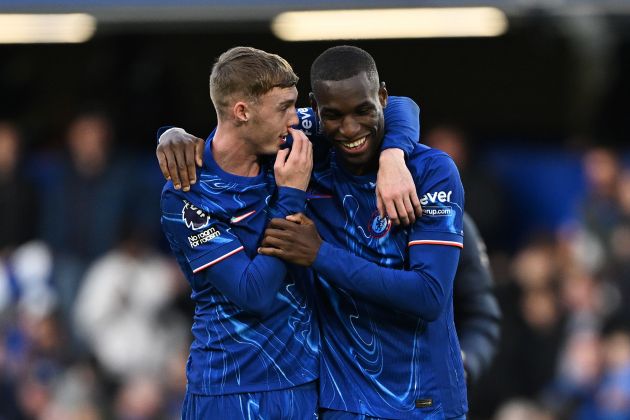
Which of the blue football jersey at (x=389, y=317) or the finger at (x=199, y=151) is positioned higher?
the finger at (x=199, y=151)

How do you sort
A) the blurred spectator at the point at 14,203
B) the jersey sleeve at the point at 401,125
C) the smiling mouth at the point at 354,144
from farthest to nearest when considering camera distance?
the blurred spectator at the point at 14,203
the jersey sleeve at the point at 401,125
the smiling mouth at the point at 354,144

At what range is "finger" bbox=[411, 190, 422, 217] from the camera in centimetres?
438

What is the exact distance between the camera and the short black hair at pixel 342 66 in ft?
14.4

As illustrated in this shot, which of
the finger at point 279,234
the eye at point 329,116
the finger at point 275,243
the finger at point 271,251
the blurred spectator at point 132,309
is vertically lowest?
the blurred spectator at point 132,309

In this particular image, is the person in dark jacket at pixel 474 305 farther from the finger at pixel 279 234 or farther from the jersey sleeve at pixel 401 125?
the finger at pixel 279 234

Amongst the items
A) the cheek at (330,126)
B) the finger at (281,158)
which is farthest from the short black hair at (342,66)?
the finger at (281,158)

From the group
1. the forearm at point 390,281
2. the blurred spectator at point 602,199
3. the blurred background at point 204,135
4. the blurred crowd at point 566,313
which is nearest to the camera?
the forearm at point 390,281

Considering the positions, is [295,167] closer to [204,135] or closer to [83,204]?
[83,204]

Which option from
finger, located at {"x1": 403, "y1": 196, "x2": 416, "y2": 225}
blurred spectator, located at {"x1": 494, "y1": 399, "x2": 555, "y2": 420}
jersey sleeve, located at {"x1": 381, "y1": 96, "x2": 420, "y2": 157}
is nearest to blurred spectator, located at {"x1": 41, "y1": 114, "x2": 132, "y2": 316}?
blurred spectator, located at {"x1": 494, "y1": 399, "x2": 555, "y2": 420}

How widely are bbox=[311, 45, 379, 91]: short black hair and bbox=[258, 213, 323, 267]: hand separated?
45 centimetres

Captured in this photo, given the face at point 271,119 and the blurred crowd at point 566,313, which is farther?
the blurred crowd at point 566,313

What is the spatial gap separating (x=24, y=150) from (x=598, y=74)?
4.76 meters

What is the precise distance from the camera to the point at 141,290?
10.4 meters

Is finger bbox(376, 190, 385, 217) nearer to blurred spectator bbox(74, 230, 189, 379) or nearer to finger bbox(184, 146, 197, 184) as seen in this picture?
finger bbox(184, 146, 197, 184)
